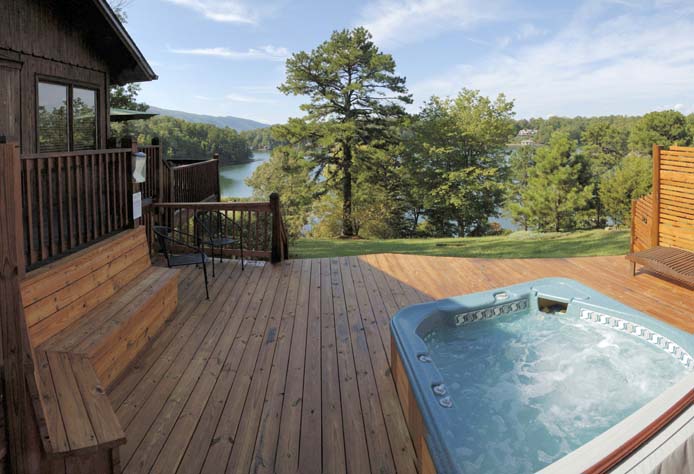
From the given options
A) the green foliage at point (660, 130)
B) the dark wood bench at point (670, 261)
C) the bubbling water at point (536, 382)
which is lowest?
the bubbling water at point (536, 382)

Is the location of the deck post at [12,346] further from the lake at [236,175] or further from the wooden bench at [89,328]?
the lake at [236,175]

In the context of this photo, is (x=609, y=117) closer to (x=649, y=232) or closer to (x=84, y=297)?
(x=649, y=232)

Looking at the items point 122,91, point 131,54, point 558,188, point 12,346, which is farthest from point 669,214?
point 558,188

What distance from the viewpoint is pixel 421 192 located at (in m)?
22.9

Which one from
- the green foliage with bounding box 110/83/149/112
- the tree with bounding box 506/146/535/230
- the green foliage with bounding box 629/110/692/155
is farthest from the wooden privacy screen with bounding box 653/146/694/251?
the green foliage with bounding box 629/110/692/155

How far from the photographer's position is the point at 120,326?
10.7 feet

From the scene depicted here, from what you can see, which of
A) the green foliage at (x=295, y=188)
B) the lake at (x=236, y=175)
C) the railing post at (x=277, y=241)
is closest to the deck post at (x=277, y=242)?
the railing post at (x=277, y=241)

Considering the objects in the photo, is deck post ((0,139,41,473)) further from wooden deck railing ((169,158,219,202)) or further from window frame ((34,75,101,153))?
wooden deck railing ((169,158,219,202))

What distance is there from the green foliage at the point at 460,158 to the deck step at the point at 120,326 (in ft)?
62.8

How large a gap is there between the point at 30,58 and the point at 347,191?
53.2 feet

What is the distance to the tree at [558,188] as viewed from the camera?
25219mm

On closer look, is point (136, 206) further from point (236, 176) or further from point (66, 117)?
point (236, 176)

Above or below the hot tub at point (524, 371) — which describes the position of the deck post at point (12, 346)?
above

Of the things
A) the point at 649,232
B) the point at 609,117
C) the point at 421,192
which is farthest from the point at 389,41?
the point at 649,232
